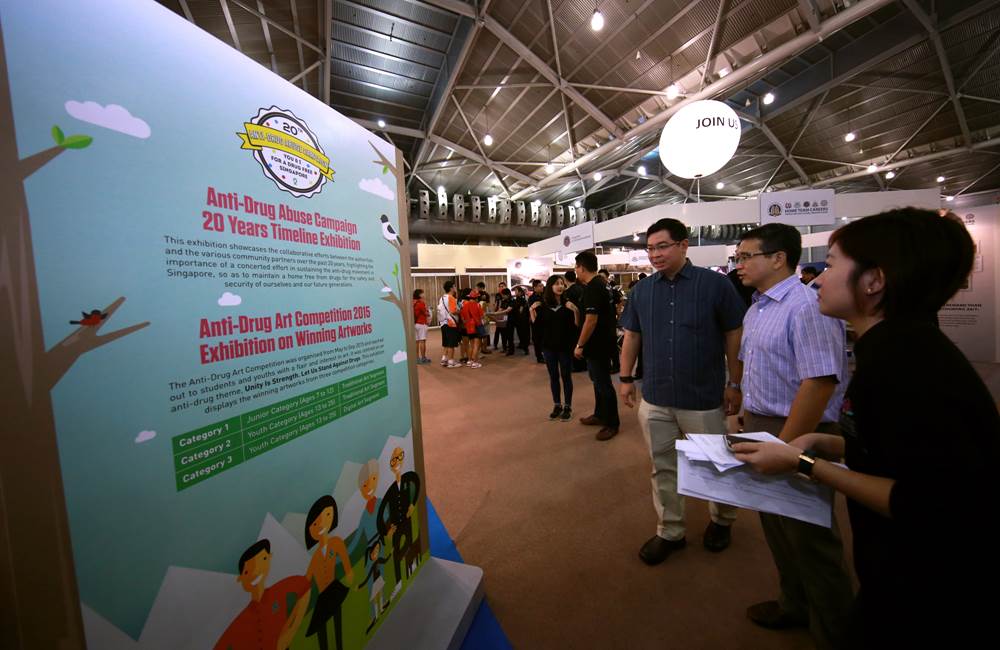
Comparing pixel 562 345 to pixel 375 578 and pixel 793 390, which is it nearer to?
pixel 793 390

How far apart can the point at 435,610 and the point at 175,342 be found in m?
1.39

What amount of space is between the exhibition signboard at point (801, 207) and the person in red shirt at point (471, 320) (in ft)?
16.1

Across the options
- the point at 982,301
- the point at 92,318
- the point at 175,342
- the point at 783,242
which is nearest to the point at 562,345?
the point at 783,242

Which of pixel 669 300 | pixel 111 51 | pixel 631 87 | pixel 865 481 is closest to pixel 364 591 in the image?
pixel 865 481

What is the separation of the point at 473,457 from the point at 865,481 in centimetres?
272

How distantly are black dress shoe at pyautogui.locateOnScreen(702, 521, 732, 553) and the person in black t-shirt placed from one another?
1.39 meters

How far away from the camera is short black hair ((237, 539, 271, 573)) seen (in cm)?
89

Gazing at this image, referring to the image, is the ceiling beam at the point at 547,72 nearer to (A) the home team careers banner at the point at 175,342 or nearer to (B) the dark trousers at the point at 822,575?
(A) the home team careers banner at the point at 175,342

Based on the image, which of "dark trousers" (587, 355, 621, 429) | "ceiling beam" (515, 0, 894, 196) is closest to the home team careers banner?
"dark trousers" (587, 355, 621, 429)

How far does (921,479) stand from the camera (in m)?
0.66

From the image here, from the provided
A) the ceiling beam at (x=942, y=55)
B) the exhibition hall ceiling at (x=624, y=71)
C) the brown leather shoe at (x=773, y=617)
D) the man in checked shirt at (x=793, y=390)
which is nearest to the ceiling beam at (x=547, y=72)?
the exhibition hall ceiling at (x=624, y=71)

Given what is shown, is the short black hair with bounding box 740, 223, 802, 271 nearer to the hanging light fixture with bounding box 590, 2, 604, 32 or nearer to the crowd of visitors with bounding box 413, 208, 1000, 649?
the crowd of visitors with bounding box 413, 208, 1000, 649

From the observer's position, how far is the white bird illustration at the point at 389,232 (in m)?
1.43

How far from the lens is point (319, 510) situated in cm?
109
